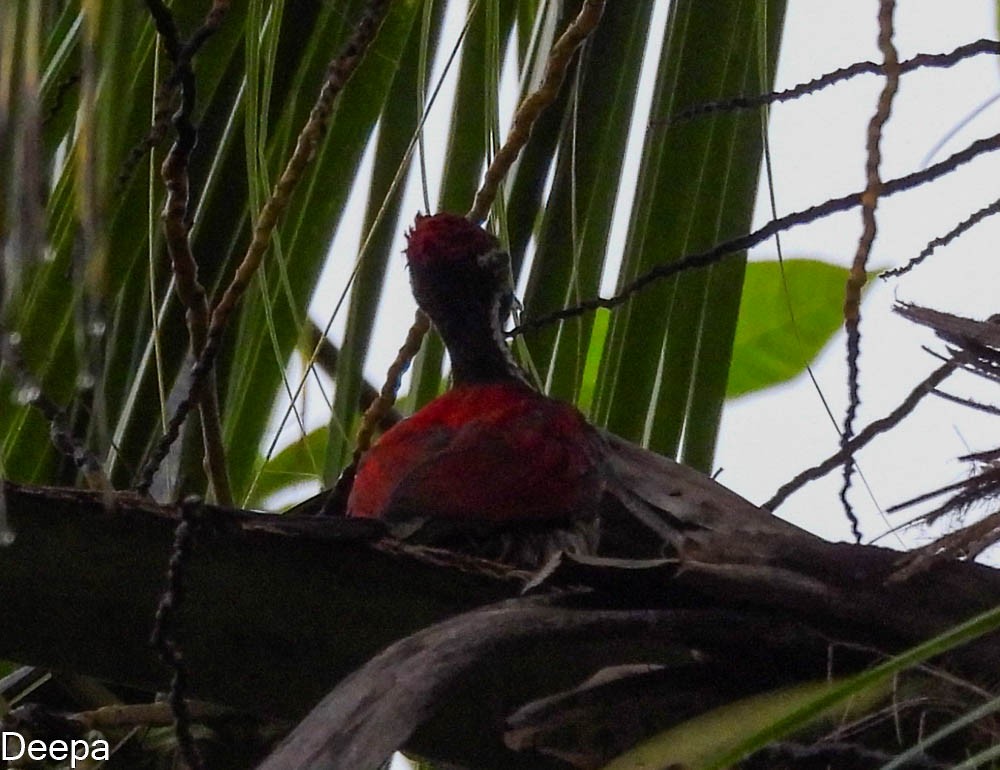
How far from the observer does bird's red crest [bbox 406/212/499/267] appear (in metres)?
1.37

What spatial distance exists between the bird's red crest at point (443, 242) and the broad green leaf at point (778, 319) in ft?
1.77

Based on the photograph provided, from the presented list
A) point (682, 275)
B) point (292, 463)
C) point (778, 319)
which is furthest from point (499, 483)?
point (778, 319)

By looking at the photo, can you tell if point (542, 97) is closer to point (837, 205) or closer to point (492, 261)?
point (837, 205)

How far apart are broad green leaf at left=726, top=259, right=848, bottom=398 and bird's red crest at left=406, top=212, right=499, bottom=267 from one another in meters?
0.54

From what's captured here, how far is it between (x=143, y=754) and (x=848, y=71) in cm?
71

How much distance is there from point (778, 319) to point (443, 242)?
676 mm

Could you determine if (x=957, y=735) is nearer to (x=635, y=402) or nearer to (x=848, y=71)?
(x=848, y=71)

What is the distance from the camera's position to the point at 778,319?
6.34 feet

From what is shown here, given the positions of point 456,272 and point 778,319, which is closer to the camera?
point 456,272

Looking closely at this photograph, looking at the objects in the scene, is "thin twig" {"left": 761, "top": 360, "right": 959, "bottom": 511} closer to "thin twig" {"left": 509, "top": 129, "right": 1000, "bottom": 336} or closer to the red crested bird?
"thin twig" {"left": 509, "top": 129, "right": 1000, "bottom": 336}

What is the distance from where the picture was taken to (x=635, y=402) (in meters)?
1.02

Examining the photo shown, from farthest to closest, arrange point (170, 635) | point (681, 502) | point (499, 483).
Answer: point (499, 483) < point (681, 502) < point (170, 635)

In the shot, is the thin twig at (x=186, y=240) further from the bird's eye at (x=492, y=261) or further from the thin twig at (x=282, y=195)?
the bird's eye at (x=492, y=261)

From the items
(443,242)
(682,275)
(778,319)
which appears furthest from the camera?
(778,319)
